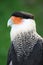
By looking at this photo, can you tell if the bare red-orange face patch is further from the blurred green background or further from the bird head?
the blurred green background

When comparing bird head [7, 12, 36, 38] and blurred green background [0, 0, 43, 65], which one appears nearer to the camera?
bird head [7, 12, 36, 38]

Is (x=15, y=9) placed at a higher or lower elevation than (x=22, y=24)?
higher

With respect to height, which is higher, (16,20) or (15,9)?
(15,9)

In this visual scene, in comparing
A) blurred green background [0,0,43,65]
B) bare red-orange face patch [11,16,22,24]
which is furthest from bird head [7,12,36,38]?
blurred green background [0,0,43,65]

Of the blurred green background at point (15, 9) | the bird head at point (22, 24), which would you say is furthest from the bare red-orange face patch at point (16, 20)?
the blurred green background at point (15, 9)

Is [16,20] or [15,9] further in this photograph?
[15,9]

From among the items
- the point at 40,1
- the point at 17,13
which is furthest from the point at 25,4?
the point at 17,13

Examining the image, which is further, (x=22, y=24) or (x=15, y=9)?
(x=15, y=9)

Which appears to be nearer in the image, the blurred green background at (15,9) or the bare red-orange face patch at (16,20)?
the bare red-orange face patch at (16,20)

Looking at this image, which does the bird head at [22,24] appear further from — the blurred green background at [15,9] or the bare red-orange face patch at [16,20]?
the blurred green background at [15,9]

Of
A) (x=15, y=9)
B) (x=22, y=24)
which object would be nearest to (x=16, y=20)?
(x=22, y=24)

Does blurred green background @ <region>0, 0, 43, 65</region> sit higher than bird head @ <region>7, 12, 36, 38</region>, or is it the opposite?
blurred green background @ <region>0, 0, 43, 65</region>

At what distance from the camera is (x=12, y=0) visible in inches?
462

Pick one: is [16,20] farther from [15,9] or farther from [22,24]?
[15,9]
